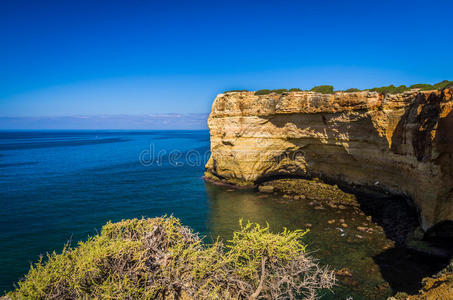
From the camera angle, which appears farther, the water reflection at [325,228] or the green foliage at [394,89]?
the green foliage at [394,89]

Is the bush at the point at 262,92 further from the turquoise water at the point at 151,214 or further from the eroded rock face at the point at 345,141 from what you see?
the turquoise water at the point at 151,214

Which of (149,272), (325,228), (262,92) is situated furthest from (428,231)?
(262,92)

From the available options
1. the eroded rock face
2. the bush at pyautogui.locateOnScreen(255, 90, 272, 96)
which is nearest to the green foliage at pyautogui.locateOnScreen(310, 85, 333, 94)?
the eroded rock face

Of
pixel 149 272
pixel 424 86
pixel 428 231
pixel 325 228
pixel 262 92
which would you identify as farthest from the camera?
pixel 262 92

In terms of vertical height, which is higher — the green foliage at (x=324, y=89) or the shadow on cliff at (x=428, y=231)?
the green foliage at (x=324, y=89)

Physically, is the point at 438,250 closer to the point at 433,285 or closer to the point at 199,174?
the point at 433,285

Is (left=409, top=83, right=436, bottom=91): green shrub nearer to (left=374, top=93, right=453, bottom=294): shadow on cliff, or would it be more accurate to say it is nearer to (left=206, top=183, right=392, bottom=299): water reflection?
(left=374, top=93, right=453, bottom=294): shadow on cliff

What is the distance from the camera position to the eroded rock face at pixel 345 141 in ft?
54.6

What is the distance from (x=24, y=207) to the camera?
29297 millimetres

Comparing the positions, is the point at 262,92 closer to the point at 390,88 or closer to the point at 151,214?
the point at 390,88

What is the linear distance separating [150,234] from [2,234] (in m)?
21.7

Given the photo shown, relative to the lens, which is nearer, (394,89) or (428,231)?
(428,231)

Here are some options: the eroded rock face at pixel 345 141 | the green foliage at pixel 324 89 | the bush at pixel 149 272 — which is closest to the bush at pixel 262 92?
the eroded rock face at pixel 345 141

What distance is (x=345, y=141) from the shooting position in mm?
27938
